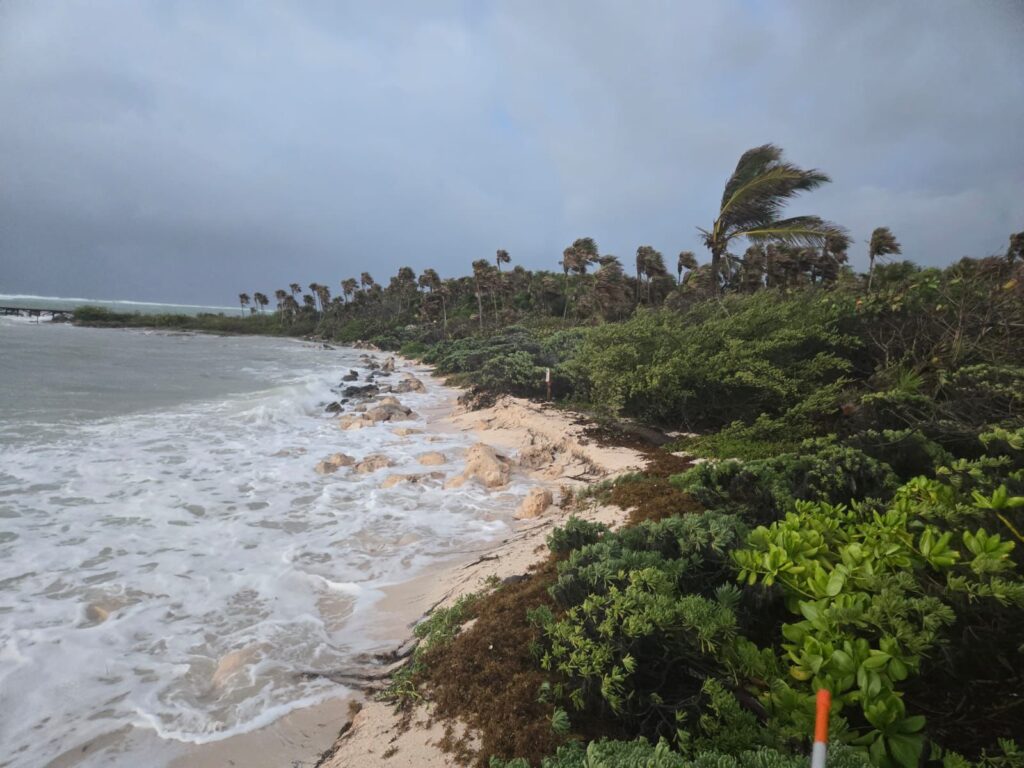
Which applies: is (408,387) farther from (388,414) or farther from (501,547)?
(501,547)

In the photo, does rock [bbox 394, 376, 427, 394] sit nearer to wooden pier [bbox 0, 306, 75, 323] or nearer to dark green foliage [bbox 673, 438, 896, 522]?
dark green foliage [bbox 673, 438, 896, 522]

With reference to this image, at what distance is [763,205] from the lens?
1005 centimetres

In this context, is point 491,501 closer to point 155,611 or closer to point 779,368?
point 155,611

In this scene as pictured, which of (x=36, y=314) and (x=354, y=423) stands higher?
(x=36, y=314)

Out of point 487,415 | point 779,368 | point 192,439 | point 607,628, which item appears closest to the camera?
point 607,628

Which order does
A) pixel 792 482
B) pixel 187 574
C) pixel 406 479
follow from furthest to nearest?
pixel 406 479 < pixel 187 574 < pixel 792 482

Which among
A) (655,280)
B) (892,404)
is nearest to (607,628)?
(892,404)

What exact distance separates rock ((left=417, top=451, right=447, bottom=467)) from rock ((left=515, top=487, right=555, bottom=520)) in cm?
274

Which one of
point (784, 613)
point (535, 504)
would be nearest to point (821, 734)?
point (784, 613)

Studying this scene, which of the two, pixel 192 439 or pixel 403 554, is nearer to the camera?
pixel 403 554

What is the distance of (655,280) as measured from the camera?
36.5m

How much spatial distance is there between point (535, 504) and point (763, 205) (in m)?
8.54

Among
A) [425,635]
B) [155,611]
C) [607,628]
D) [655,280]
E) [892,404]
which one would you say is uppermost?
[655,280]

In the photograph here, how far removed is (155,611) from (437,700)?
3134mm
